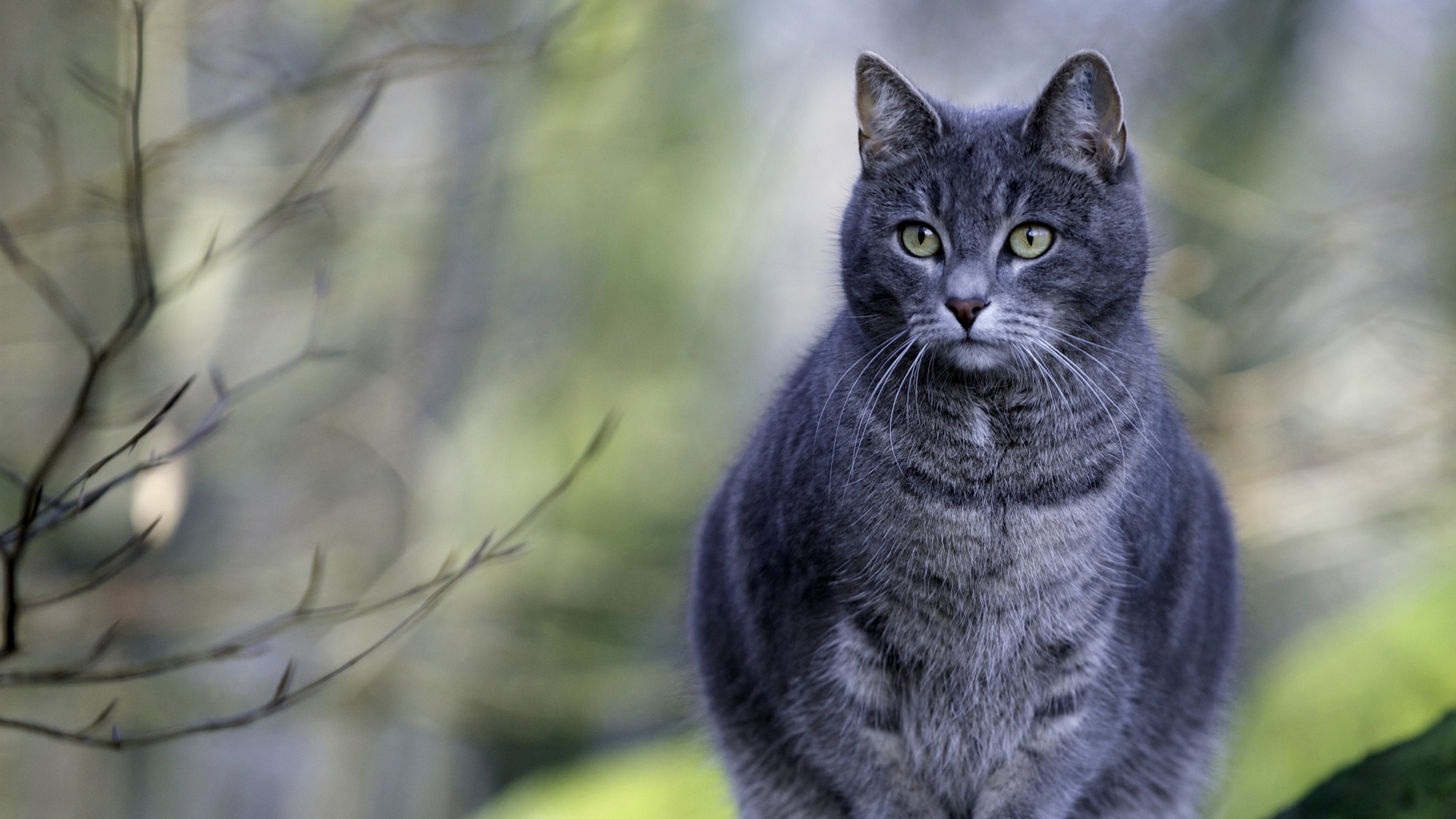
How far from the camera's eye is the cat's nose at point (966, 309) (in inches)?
63.7

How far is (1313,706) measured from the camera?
3266 millimetres

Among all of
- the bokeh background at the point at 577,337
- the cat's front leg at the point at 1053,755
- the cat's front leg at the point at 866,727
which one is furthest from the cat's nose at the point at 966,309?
the bokeh background at the point at 577,337

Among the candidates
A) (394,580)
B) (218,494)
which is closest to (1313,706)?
(394,580)

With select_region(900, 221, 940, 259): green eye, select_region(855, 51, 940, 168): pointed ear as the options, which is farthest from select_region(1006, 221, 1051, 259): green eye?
select_region(855, 51, 940, 168): pointed ear

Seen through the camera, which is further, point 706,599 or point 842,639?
point 706,599

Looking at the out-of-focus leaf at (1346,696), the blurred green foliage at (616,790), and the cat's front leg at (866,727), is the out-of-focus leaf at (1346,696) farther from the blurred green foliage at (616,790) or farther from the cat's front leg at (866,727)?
the blurred green foliage at (616,790)

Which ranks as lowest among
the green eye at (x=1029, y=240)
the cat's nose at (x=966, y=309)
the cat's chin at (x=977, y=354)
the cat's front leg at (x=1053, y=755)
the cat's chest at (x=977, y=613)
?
the cat's front leg at (x=1053, y=755)

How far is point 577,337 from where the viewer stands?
4375 mm

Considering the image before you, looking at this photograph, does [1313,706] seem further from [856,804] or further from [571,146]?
[571,146]

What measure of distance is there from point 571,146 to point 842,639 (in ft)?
9.45

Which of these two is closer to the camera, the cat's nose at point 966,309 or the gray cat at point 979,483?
the cat's nose at point 966,309

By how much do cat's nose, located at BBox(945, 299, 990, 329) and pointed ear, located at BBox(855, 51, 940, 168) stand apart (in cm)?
33

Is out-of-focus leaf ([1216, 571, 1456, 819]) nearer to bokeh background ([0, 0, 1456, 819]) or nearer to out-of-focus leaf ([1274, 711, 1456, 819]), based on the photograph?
bokeh background ([0, 0, 1456, 819])

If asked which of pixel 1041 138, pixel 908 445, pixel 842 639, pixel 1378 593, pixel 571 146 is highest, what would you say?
pixel 571 146
